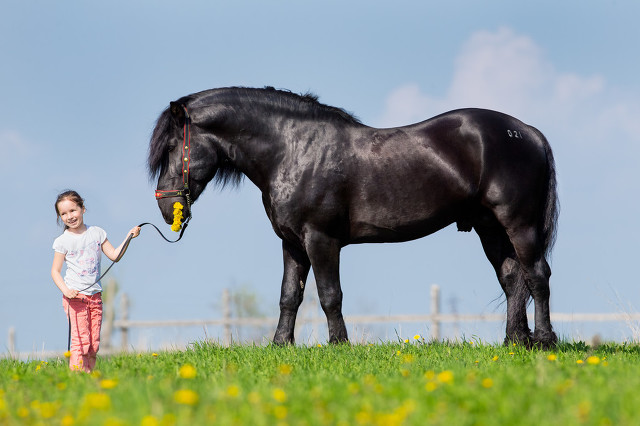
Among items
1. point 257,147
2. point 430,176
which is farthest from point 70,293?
point 430,176

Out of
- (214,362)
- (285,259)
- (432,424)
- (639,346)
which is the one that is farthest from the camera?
(639,346)

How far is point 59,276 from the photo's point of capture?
5.96m

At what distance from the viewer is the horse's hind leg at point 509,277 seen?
727 centimetres

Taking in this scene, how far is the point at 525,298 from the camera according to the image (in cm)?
727

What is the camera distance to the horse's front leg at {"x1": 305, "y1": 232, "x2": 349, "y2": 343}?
6.63 metres

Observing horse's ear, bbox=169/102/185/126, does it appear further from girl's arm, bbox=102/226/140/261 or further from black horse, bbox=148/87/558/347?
girl's arm, bbox=102/226/140/261

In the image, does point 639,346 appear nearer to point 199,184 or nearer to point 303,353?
point 303,353

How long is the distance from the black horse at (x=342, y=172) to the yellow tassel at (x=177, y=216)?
0.07m

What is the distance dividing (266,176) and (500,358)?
2.79 metres

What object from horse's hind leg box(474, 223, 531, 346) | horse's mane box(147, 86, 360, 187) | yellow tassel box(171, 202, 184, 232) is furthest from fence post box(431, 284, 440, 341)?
yellow tassel box(171, 202, 184, 232)

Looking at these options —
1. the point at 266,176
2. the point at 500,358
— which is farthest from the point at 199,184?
the point at 500,358

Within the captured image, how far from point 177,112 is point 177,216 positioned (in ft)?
3.37

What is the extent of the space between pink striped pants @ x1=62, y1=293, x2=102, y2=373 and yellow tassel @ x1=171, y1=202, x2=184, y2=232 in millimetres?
1158

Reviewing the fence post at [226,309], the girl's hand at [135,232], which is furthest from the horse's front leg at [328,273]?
the fence post at [226,309]
